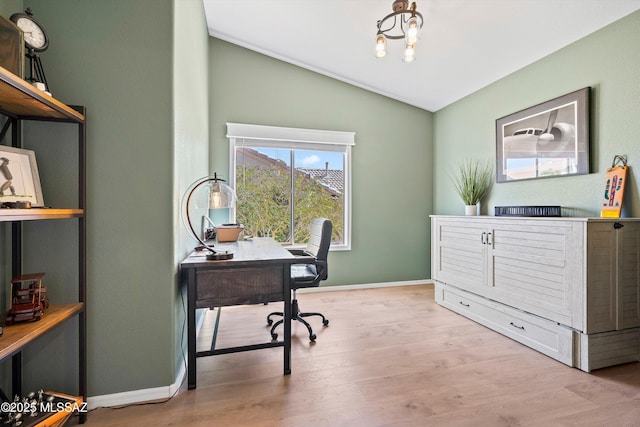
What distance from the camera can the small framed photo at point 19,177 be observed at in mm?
1231

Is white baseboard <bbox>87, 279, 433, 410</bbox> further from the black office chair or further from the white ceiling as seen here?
the white ceiling

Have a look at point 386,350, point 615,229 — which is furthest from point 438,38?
point 386,350

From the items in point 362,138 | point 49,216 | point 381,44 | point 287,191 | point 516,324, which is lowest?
point 516,324

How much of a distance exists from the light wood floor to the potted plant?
148 cm

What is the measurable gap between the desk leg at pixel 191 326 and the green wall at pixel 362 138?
7.00 ft

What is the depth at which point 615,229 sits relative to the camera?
2.05 meters

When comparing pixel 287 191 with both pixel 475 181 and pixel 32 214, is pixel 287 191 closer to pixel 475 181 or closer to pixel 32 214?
pixel 475 181

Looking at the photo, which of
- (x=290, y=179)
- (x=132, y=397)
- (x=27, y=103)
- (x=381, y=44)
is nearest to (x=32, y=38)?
(x=27, y=103)

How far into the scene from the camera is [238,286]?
5.98ft

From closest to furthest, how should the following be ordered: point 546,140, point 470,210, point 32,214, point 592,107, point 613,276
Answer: point 32,214 → point 613,276 → point 592,107 → point 546,140 → point 470,210

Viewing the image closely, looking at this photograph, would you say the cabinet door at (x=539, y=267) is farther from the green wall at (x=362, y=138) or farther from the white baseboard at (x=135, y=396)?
the white baseboard at (x=135, y=396)

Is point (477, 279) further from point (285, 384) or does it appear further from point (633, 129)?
point (285, 384)

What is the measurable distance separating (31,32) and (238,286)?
158cm

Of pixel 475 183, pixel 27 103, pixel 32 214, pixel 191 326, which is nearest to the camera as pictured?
pixel 32 214
